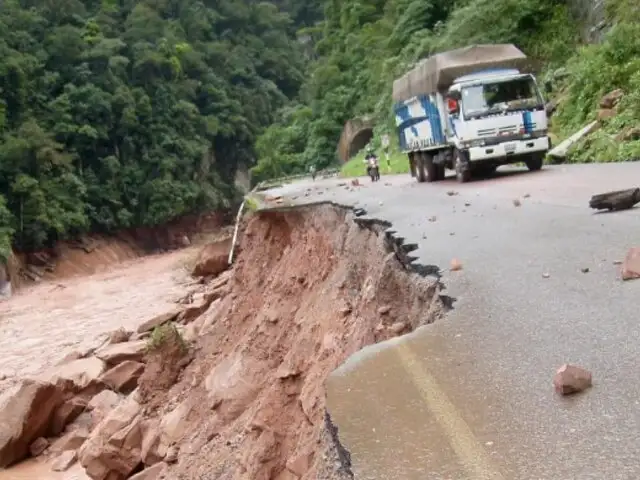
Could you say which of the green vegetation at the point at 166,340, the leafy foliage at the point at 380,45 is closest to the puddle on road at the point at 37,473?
the green vegetation at the point at 166,340

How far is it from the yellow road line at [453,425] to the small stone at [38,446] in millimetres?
Result: 11900

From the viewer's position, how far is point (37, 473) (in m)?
13.1

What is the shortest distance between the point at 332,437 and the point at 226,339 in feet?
34.1

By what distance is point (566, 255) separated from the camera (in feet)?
20.3

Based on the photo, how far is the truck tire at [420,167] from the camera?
19953 mm

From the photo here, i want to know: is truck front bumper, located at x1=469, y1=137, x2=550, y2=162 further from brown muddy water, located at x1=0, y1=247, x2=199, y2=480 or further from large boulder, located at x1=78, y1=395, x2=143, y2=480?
brown muddy water, located at x1=0, y1=247, x2=199, y2=480

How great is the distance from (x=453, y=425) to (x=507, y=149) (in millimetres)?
13971

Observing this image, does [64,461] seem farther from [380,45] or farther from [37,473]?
[380,45]

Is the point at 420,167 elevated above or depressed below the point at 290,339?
above

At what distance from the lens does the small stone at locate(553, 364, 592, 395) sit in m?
3.32

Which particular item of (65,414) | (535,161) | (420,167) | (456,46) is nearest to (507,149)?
(535,161)

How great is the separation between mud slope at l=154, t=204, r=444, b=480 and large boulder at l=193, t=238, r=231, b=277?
35.3 feet

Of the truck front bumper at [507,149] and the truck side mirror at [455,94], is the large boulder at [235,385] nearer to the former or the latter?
the truck front bumper at [507,149]

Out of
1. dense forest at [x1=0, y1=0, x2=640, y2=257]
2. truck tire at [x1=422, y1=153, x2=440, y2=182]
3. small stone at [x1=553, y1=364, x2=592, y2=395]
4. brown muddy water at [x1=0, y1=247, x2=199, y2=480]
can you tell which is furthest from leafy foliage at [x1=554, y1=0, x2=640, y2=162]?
small stone at [x1=553, y1=364, x2=592, y2=395]
